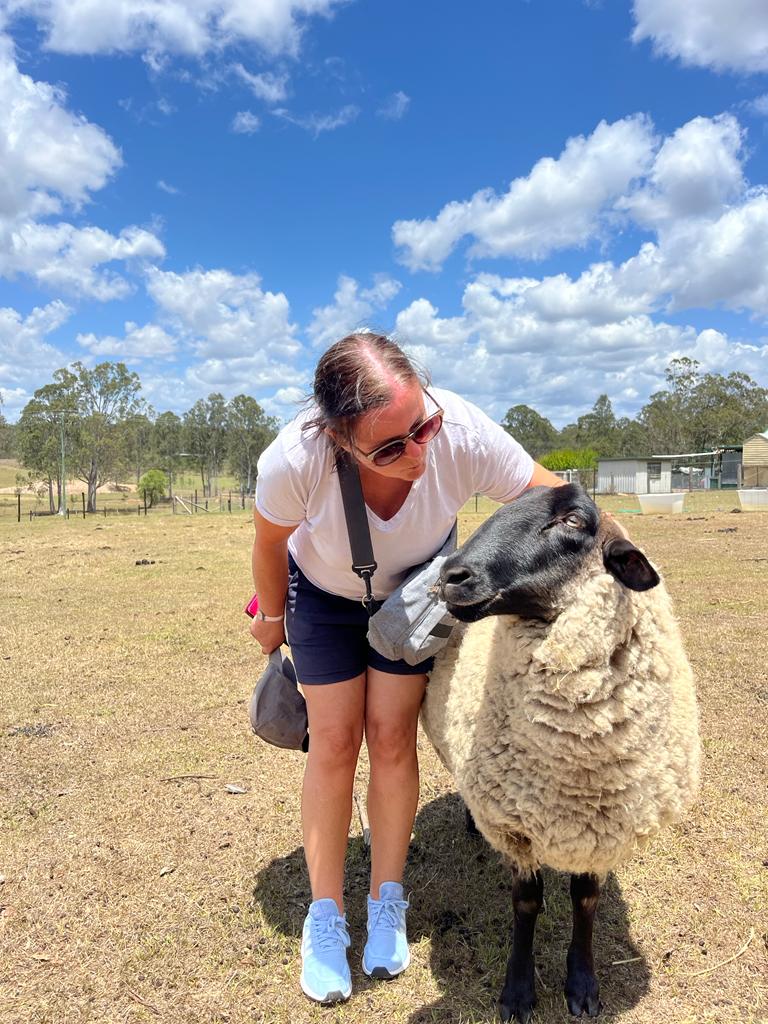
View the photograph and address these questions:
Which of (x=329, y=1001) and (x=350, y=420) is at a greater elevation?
(x=350, y=420)

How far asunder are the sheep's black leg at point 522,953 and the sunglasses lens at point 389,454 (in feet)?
5.32

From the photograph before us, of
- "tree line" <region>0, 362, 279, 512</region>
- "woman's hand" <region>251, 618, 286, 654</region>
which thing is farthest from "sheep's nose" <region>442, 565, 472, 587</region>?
"tree line" <region>0, 362, 279, 512</region>

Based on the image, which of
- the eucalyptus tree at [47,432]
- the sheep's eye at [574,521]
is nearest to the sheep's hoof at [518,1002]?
the sheep's eye at [574,521]

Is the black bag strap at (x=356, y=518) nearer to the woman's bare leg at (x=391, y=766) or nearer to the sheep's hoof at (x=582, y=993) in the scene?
the woman's bare leg at (x=391, y=766)

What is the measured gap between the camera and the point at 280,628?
2.99 m

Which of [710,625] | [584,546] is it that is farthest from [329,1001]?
[710,625]

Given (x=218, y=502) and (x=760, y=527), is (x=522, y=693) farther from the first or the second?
(x=218, y=502)

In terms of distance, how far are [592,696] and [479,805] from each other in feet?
2.04

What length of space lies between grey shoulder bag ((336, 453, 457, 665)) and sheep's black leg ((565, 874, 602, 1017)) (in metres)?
1.00

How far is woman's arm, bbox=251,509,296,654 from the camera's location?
2.61 m

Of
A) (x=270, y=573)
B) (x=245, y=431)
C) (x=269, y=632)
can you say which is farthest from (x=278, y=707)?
(x=245, y=431)

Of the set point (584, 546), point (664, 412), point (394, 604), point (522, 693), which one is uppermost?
point (664, 412)

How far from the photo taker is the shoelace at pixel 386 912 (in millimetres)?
2773

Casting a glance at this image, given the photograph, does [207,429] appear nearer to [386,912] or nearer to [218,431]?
[218,431]
